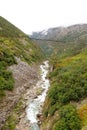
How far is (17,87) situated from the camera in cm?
8725

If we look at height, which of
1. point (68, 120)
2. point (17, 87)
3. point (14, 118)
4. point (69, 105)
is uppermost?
point (17, 87)

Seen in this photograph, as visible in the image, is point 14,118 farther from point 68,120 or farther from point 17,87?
point 17,87

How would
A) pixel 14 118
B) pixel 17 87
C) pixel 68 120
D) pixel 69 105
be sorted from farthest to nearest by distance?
pixel 17 87 → pixel 14 118 → pixel 69 105 → pixel 68 120

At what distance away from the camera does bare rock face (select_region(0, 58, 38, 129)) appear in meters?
67.2

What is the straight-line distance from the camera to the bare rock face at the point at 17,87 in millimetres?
67188

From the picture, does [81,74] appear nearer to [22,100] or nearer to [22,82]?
[22,100]

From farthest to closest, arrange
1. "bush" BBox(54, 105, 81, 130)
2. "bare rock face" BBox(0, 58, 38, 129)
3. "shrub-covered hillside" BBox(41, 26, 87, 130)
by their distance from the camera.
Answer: "bare rock face" BBox(0, 58, 38, 129) → "shrub-covered hillside" BBox(41, 26, 87, 130) → "bush" BBox(54, 105, 81, 130)

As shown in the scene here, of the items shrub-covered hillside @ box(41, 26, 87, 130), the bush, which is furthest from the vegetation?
the bush

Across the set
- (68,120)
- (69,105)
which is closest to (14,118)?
(69,105)

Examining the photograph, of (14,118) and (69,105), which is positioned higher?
(69,105)

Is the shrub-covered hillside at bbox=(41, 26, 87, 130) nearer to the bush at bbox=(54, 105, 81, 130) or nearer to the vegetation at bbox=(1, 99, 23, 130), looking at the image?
the bush at bbox=(54, 105, 81, 130)

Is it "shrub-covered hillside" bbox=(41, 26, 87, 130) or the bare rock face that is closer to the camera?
"shrub-covered hillside" bbox=(41, 26, 87, 130)

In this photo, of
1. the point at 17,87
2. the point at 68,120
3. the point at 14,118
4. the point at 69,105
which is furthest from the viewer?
the point at 17,87

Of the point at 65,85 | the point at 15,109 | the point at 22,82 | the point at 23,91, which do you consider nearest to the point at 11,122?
the point at 15,109
